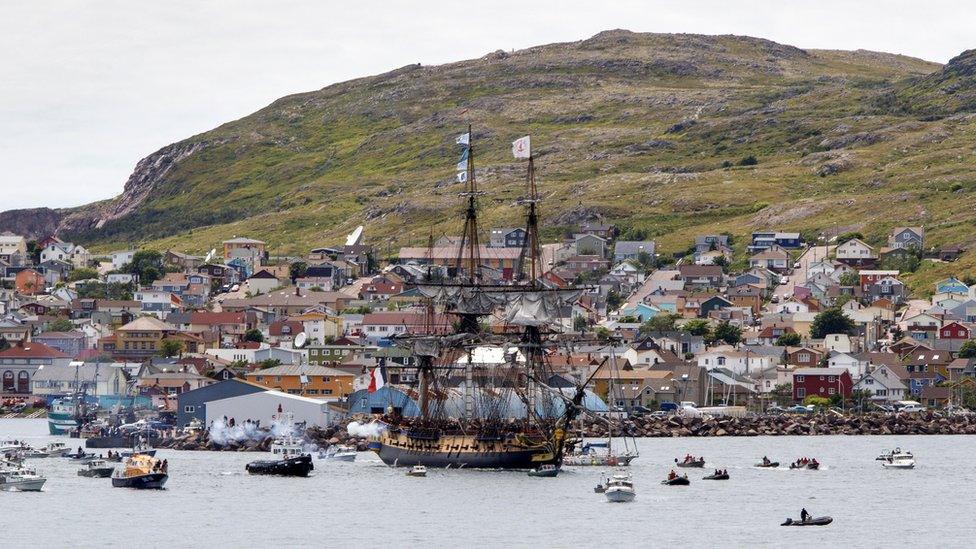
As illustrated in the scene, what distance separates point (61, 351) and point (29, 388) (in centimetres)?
668

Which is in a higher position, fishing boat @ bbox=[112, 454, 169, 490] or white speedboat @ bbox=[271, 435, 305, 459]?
white speedboat @ bbox=[271, 435, 305, 459]

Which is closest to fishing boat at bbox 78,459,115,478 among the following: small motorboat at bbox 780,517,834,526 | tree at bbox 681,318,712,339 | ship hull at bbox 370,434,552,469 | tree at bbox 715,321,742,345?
ship hull at bbox 370,434,552,469

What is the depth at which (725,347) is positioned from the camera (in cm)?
17650

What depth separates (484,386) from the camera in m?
119

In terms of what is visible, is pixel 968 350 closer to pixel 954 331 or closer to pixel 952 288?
pixel 954 331

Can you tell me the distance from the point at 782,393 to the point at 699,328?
20.5m

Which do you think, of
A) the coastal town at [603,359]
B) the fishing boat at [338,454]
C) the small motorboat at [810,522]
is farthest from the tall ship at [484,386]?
the small motorboat at [810,522]

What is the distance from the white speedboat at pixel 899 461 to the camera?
11034 cm

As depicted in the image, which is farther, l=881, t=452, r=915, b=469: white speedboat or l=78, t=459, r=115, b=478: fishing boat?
l=881, t=452, r=915, b=469: white speedboat

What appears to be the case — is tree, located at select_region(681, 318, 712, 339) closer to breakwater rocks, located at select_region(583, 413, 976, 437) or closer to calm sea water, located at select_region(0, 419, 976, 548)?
breakwater rocks, located at select_region(583, 413, 976, 437)

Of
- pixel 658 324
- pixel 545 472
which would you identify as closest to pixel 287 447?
pixel 545 472

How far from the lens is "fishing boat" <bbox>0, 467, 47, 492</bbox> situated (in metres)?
95.8

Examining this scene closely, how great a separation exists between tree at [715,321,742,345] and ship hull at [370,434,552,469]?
73.4 metres

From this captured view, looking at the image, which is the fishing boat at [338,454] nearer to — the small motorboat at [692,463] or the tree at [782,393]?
the small motorboat at [692,463]
